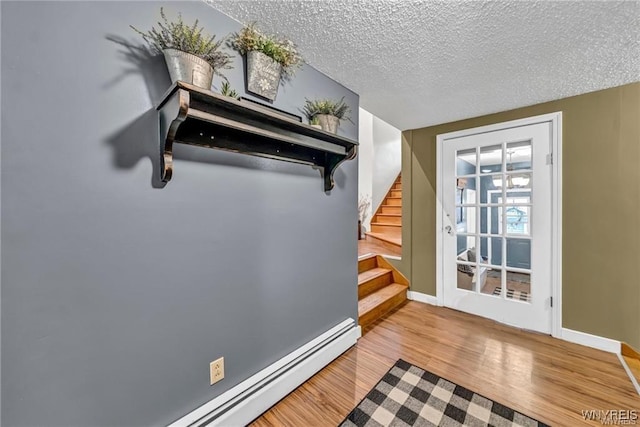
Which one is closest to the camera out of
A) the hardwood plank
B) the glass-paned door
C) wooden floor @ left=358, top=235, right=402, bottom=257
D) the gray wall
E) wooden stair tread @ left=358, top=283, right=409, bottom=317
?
the gray wall

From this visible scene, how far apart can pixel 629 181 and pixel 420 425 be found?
2.35 m

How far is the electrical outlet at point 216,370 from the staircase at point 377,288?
1.35 meters

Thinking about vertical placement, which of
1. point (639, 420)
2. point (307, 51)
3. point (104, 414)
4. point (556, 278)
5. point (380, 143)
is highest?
point (380, 143)

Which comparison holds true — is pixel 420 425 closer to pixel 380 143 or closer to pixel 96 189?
pixel 96 189

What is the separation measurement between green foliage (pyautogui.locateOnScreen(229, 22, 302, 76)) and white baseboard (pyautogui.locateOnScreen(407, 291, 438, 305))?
2.75m

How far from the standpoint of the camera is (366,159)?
16.6 feet

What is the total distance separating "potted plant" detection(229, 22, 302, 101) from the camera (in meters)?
1.26

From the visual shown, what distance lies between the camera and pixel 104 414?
936mm

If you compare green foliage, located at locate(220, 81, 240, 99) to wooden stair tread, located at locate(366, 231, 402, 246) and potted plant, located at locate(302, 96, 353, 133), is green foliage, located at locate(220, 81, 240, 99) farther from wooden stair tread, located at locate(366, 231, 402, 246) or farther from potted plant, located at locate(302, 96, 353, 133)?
wooden stair tread, located at locate(366, 231, 402, 246)

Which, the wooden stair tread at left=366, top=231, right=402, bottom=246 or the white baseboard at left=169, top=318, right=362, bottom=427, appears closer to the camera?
the white baseboard at left=169, top=318, right=362, bottom=427

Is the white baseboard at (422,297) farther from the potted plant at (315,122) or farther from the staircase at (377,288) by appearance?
the potted plant at (315,122)

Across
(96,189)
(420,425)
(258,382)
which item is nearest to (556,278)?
(420,425)

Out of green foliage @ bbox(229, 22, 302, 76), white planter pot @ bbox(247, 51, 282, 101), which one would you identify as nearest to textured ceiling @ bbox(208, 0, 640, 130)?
green foliage @ bbox(229, 22, 302, 76)

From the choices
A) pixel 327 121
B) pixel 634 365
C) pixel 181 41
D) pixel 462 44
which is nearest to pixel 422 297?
pixel 634 365
